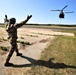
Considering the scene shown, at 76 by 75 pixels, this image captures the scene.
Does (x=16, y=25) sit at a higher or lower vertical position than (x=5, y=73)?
higher

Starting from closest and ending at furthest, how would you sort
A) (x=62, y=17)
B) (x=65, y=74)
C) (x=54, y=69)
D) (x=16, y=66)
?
(x=65, y=74), (x=54, y=69), (x=16, y=66), (x=62, y=17)

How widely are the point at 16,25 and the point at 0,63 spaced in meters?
1.81

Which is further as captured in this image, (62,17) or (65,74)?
(62,17)

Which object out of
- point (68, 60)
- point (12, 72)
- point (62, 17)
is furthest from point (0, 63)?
point (62, 17)

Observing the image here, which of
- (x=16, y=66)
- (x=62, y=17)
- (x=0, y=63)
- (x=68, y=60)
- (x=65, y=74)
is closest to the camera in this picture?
(x=65, y=74)

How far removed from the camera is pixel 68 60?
9500mm

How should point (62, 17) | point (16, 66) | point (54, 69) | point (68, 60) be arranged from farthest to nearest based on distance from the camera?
1. point (62, 17)
2. point (68, 60)
3. point (16, 66)
4. point (54, 69)

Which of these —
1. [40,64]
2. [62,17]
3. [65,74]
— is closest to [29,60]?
[40,64]

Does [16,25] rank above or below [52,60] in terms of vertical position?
above

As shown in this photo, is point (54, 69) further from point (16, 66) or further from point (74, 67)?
point (16, 66)

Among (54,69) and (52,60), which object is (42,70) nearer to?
(54,69)

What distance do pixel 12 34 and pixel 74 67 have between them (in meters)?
3.03

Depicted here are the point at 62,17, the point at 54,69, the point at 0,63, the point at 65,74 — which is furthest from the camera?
the point at 62,17

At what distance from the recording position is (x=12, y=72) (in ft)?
24.5
